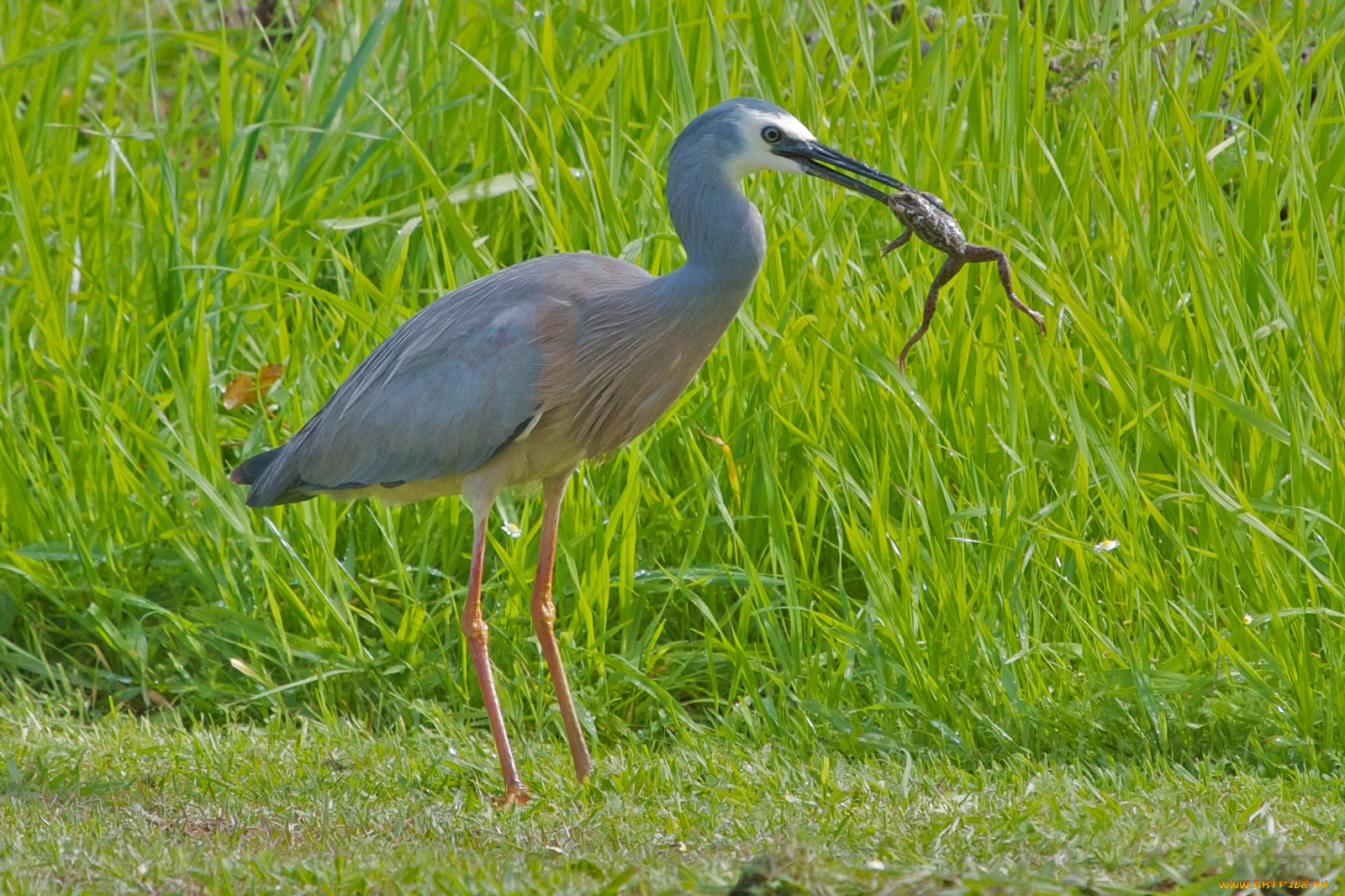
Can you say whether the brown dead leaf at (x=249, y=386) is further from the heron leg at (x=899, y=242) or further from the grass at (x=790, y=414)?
the heron leg at (x=899, y=242)

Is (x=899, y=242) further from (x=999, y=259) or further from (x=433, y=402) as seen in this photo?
(x=433, y=402)

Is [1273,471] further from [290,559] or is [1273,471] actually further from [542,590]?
[290,559]

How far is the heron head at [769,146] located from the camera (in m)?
3.93

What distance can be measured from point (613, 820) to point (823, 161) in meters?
1.69

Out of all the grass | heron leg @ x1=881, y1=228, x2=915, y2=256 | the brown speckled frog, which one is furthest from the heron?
the grass

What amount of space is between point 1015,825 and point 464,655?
2.01 m

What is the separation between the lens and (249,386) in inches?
210

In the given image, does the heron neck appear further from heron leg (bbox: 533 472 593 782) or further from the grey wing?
heron leg (bbox: 533 472 593 782)

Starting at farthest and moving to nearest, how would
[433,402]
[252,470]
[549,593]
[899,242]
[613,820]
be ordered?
1. [252,470]
2. [549,593]
3. [433,402]
4. [899,242]
5. [613,820]

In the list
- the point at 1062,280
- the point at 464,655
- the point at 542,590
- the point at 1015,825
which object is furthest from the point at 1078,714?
the point at 464,655

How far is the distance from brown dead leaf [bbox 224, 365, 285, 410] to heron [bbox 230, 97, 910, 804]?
71 centimetres

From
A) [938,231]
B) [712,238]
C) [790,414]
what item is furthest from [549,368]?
[938,231]

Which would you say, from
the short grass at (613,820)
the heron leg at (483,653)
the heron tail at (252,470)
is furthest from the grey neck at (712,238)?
the heron tail at (252,470)

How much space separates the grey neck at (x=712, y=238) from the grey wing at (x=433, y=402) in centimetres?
43
